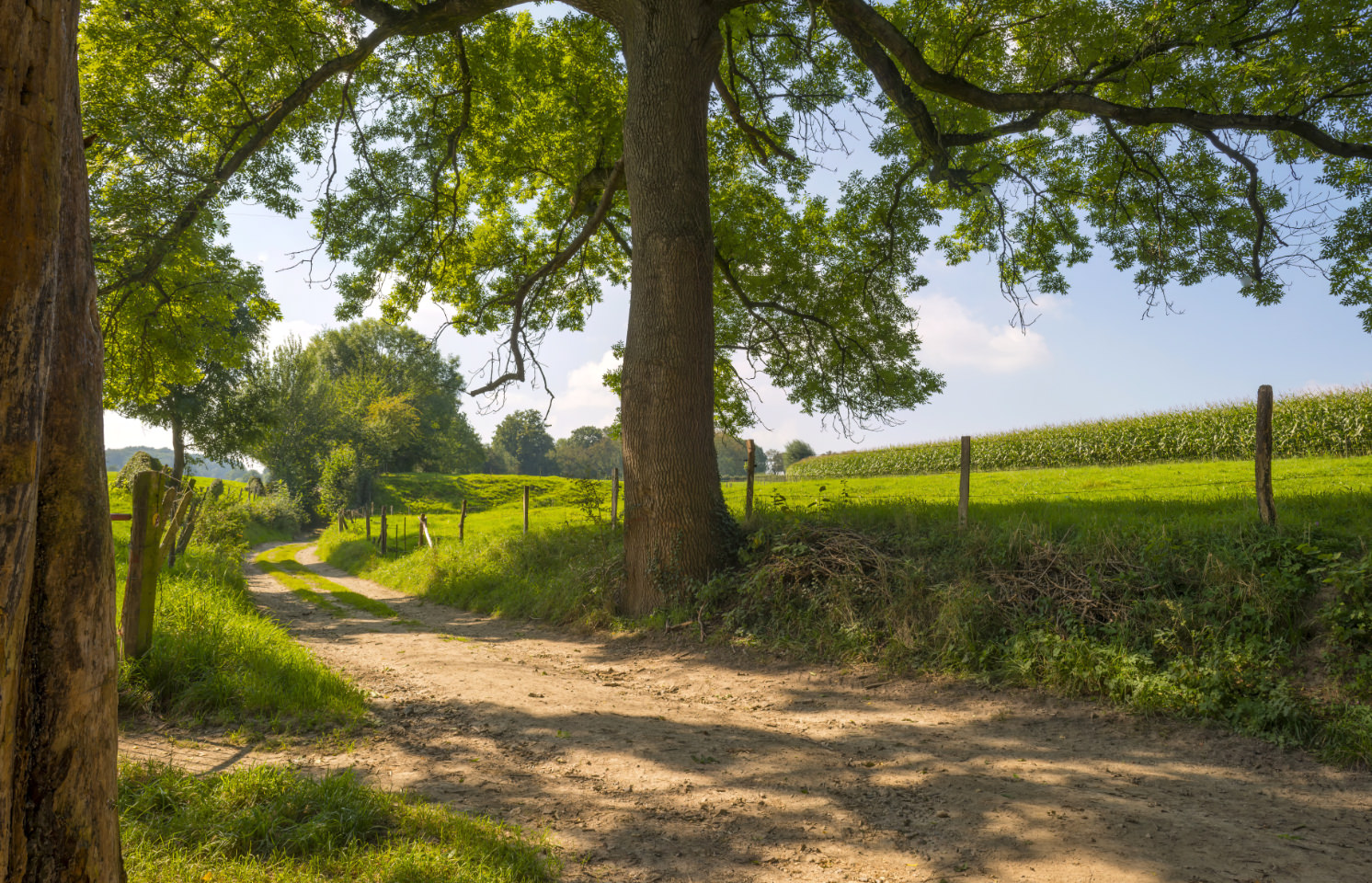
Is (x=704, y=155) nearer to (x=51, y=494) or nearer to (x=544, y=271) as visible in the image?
(x=544, y=271)

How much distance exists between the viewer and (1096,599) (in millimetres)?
7273

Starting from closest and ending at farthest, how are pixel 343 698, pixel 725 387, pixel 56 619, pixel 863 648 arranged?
pixel 56 619 < pixel 343 698 < pixel 863 648 < pixel 725 387

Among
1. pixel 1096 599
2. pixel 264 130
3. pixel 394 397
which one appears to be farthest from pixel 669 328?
pixel 394 397

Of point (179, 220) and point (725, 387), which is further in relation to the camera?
point (725, 387)

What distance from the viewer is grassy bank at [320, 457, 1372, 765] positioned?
19.6 ft

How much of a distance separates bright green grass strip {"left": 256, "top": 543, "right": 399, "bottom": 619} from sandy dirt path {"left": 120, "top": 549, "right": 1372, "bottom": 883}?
843 cm

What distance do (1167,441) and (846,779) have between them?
2491 centimetres

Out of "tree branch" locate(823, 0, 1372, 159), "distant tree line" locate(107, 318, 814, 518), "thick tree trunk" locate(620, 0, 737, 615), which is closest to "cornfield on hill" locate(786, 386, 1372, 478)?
"distant tree line" locate(107, 318, 814, 518)

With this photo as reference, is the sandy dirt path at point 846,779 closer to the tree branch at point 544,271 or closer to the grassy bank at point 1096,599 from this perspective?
the grassy bank at point 1096,599

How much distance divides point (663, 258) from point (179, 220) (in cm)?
856

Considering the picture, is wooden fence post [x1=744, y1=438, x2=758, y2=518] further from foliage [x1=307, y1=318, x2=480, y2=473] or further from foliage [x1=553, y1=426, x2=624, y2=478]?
foliage [x1=553, y1=426, x2=624, y2=478]

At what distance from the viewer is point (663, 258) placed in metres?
10.3

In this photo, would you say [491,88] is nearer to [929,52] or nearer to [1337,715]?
[929,52]

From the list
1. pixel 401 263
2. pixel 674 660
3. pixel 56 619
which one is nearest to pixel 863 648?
pixel 674 660
